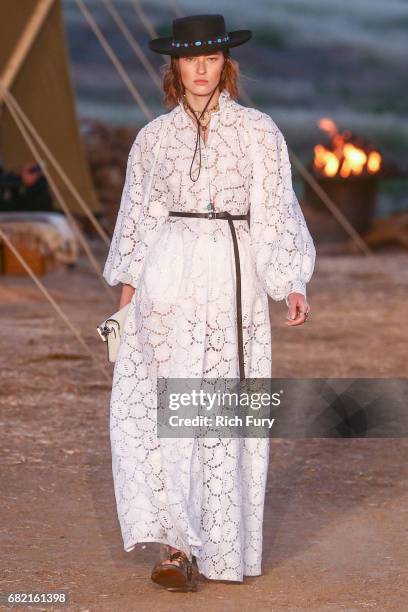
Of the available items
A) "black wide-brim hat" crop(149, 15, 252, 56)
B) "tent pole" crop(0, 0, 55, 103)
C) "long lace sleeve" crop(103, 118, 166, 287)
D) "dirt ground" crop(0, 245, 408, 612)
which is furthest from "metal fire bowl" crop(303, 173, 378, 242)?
"black wide-brim hat" crop(149, 15, 252, 56)

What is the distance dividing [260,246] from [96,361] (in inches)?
142

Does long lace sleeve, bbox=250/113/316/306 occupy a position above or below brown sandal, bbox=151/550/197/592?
above

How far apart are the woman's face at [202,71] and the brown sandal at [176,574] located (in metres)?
1.00

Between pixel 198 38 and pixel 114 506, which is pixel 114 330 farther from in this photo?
pixel 114 506

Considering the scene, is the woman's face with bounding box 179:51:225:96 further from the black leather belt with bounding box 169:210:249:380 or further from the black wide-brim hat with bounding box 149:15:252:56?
the black leather belt with bounding box 169:210:249:380

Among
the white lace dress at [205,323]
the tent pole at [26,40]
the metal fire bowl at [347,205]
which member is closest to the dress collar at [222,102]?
the white lace dress at [205,323]

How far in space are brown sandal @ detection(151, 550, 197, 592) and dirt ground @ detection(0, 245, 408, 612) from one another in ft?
0.08

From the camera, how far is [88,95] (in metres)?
22.8

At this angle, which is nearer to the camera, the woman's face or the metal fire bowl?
the woman's face

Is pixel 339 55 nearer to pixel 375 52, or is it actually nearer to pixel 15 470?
pixel 375 52

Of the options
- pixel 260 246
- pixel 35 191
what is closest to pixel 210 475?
pixel 260 246

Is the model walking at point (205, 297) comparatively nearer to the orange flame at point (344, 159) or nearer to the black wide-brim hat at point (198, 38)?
the black wide-brim hat at point (198, 38)

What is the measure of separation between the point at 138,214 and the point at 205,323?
0.31 metres

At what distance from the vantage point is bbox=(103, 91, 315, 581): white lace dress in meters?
3.18
